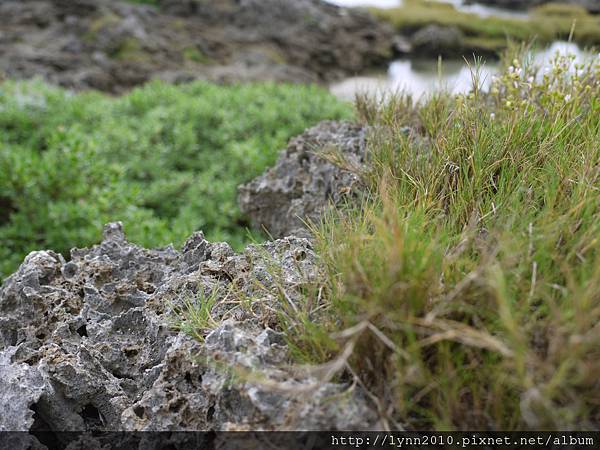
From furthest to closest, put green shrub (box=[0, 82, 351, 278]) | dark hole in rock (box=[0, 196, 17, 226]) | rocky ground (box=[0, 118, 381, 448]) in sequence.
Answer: dark hole in rock (box=[0, 196, 17, 226]) < green shrub (box=[0, 82, 351, 278]) < rocky ground (box=[0, 118, 381, 448])

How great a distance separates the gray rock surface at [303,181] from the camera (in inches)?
140

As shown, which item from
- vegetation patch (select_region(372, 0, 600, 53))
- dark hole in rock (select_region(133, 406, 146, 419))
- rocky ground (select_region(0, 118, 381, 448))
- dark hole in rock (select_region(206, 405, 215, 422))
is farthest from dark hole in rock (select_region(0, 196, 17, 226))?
vegetation patch (select_region(372, 0, 600, 53))

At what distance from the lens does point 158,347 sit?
242 centimetres

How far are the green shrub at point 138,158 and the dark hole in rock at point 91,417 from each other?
87.5 inches

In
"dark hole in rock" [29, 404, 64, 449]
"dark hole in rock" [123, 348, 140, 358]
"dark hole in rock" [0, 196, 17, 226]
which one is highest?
"dark hole in rock" [123, 348, 140, 358]

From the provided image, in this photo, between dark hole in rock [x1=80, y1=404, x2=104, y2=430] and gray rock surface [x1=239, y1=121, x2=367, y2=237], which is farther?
gray rock surface [x1=239, y1=121, x2=367, y2=237]

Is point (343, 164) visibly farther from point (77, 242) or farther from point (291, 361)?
point (77, 242)

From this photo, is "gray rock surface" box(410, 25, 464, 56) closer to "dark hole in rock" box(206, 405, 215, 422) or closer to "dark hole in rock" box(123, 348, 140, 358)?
"dark hole in rock" box(123, 348, 140, 358)

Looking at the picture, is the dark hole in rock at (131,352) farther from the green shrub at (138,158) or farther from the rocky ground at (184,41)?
the rocky ground at (184,41)

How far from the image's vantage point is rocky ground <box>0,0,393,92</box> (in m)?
12.4

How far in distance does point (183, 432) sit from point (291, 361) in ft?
1.72

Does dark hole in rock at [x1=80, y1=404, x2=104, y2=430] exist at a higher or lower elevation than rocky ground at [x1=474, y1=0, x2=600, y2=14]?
lower

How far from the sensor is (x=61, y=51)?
13.3 metres

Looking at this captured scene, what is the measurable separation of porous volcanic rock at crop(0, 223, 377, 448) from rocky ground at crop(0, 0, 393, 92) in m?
9.30
